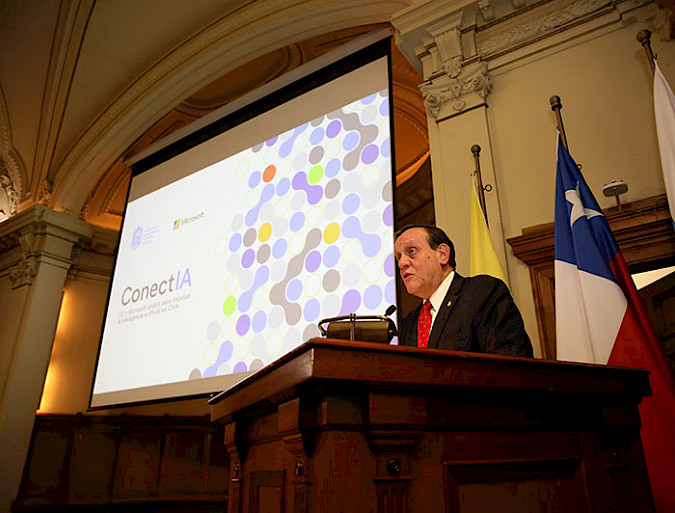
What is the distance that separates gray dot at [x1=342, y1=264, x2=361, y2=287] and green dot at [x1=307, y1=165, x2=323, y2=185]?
0.77m

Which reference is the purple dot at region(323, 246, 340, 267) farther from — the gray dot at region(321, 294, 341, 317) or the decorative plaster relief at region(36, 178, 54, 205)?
the decorative plaster relief at region(36, 178, 54, 205)

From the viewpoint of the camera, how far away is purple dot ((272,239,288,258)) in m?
3.75

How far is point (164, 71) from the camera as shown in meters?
5.72

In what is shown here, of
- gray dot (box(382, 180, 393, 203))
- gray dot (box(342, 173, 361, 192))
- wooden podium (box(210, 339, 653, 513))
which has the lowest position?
wooden podium (box(210, 339, 653, 513))

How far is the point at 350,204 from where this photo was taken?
3523 mm

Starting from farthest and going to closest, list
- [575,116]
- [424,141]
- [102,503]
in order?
[424,141] < [102,503] < [575,116]

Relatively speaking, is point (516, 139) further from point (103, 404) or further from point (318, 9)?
point (103, 404)

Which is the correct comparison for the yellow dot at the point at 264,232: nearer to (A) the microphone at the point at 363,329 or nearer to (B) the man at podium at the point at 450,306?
(B) the man at podium at the point at 450,306

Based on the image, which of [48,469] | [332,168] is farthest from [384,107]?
[48,469]

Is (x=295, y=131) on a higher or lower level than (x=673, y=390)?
higher

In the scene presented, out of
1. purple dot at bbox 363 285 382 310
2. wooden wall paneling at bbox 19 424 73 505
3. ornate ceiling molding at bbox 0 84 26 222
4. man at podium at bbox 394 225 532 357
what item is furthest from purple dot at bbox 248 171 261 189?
ornate ceiling molding at bbox 0 84 26 222

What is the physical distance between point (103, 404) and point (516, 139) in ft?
12.6

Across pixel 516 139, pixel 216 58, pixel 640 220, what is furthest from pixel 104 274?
pixel 640 220

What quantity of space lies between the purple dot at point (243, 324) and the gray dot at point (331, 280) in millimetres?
662
